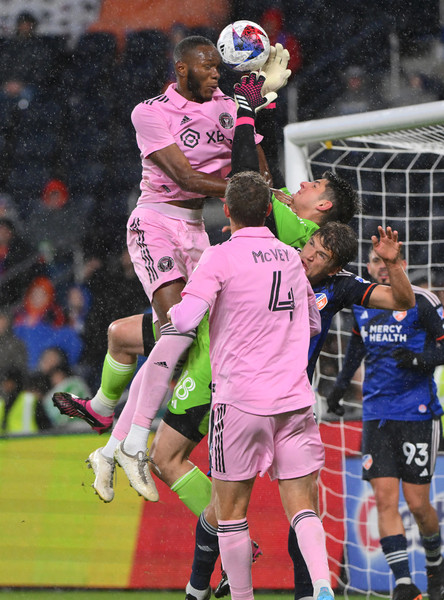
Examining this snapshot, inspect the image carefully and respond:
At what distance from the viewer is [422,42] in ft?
31.7

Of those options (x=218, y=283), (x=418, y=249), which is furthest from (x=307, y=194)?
(x=418, y=249)

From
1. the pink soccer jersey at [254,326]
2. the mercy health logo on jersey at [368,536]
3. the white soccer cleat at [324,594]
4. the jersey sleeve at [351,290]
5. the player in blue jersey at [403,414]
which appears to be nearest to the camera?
the white soccer cleat at [324,594]

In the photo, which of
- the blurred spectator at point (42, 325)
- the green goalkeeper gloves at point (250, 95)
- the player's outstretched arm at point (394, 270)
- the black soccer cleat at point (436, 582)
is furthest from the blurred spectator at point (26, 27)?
the player's outstretched arm at point (394, 270)

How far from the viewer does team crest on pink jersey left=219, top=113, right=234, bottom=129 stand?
422 cm

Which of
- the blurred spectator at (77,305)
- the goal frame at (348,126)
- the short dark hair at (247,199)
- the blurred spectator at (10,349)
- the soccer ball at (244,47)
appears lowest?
the blurred spectator at (10,349)

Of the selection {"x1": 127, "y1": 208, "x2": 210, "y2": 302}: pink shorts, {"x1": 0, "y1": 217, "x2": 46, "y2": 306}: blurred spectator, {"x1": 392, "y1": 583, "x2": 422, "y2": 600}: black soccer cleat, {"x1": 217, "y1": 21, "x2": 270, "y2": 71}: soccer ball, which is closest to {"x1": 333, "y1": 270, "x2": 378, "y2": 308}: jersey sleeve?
{"x1": 127, "y1": 208, "x2": 210, "y2": 302}: pink shorts

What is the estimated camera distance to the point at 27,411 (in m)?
7.98

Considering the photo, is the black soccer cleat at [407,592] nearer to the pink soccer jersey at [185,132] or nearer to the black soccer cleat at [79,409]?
the black soccer cleat at [79,409]

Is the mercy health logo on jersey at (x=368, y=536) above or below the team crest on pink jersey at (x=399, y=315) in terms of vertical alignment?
below

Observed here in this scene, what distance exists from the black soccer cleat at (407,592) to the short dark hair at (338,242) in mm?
2227

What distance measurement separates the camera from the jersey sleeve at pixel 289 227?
156 inches

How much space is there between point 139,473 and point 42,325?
5.20 m

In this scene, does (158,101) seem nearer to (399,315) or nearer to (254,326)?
(254,326)

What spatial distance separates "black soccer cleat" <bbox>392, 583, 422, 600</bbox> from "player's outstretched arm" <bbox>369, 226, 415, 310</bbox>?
2.14m
